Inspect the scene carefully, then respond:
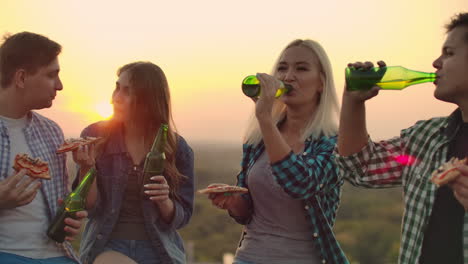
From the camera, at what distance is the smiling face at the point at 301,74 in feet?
11.8

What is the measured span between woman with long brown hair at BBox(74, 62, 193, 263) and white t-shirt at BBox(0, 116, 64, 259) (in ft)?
0.94

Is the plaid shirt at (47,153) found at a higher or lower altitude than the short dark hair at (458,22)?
lower

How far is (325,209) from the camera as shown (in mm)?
3498

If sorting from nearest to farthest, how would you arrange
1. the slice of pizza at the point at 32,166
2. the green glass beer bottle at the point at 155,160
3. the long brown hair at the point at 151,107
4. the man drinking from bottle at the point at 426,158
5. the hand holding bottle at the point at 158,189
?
1. the man drinking from bottle at the point at 426,158
2. the slice of pizza at the point at 32,166
3. the hand holding bottle at the point at 158,189
4. the green glass beer bottle at the point at 155,160
5. the long brown hair at the point at 151,107

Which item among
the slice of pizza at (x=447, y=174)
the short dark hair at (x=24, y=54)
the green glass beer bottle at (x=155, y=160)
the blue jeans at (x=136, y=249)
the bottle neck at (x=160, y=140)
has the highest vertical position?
the short dark hair at (x=24, y=54)

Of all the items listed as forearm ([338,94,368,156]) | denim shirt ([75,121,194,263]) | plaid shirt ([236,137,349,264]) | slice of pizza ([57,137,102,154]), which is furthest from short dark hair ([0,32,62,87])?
forearm ([338,94,368,156])

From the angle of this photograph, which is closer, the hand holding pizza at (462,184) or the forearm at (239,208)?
the hand holding pizza at (462,184)

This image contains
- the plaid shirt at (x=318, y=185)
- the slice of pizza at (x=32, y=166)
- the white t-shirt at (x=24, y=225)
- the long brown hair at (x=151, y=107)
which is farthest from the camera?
the long brown hair at (x=151, y=107)

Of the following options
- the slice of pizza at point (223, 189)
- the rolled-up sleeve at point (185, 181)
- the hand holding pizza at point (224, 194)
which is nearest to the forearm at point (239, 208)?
the hand holding pizza at point (224, 194)

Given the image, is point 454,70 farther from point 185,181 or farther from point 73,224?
point 73,224

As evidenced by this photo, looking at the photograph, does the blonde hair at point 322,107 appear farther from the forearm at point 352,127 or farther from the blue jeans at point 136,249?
the blue jeans at point 136,249

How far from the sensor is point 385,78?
304cm

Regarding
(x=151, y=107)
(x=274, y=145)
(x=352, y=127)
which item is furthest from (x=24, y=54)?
(x=352, y=127)

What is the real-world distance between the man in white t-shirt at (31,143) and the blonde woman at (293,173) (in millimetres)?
931
